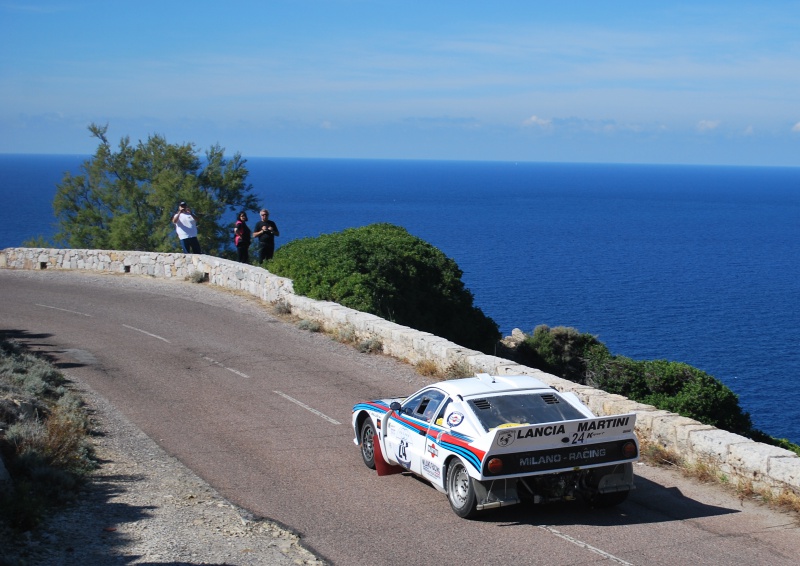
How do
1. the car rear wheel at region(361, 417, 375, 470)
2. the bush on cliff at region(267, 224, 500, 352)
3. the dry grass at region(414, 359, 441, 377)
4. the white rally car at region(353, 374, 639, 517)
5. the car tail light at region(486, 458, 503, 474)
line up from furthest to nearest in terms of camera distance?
1. the bush on cliff at region(267, 224, 500, 352)
2. the dry grass at region(414, 359, 441, 377)
3. the car rear wheel at region(361, 417, 375, 470)
4. the white rally car at region(353, 374, 639, 517)
5. the car tail light at region(486, 458, 503, 474)

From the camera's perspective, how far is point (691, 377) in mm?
22953

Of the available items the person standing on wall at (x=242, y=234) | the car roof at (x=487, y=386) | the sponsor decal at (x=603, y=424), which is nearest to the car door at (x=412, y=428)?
the car roof at (x=487, y=386)

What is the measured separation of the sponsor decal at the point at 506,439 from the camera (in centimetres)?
912

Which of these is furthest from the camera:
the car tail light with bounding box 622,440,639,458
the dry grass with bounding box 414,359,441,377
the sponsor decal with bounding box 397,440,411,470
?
the dry grass with bounding box 414,359,441,377

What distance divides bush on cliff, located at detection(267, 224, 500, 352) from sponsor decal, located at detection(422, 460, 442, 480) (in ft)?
37.2

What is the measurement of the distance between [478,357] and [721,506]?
6.50 m

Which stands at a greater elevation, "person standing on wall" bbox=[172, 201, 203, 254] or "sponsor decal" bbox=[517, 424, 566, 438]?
"person standing on wall" bbox=[172, 201, 203, 254]

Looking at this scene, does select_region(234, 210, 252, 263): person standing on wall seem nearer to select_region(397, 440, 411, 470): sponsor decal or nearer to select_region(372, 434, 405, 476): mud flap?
select_region(372, 434, 405, 476): mud flap

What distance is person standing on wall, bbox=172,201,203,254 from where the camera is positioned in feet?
92.8

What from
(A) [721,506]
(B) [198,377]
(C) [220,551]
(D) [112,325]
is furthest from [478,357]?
(D) [112,325]

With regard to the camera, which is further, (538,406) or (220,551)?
(538,406)

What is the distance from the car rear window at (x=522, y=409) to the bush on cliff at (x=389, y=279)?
37.8 feet

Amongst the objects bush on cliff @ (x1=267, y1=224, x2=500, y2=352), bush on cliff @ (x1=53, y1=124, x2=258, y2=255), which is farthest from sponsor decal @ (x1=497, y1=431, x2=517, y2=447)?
bush on cliff @ (x1=53, y1=124, x2=258, y2=255)

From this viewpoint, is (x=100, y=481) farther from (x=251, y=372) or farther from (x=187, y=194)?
(x=187, y=194)
